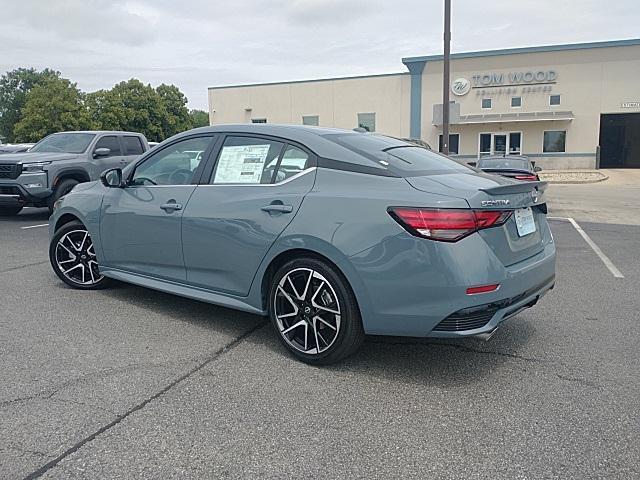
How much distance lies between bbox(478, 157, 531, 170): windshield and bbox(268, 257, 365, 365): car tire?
1020 centimetres

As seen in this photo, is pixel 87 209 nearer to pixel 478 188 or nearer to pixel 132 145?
pixel 478 188

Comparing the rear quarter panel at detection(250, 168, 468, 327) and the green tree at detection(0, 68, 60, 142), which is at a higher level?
the green tree at detection(0, 68, 60, 142)

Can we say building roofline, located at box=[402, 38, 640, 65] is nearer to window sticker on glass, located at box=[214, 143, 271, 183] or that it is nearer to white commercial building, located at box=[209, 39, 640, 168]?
white commercial building, located at box=[209, 39, 640, 168]

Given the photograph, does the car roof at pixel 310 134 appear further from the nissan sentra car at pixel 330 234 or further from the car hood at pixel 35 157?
the car hood at pixel 35 157

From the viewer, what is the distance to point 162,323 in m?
4.54

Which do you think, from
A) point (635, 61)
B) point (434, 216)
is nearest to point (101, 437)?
point (434, 216)

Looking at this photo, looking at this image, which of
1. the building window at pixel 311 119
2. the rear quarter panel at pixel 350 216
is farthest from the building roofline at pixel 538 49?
the rear quarter panel at pixel 350 216

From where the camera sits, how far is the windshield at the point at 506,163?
12.9 metres

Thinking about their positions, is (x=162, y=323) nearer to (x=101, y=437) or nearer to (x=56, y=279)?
(x=101, y=437)

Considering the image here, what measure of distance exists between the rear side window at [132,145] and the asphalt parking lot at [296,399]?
7.62 metres

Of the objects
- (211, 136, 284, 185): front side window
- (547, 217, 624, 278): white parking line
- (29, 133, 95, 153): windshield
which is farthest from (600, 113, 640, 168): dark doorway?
(211, 136, 284, 185): front side window

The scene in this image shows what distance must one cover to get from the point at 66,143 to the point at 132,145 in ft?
4.58

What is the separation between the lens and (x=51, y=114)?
50.9 meters

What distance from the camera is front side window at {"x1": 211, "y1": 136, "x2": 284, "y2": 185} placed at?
4.00 m
